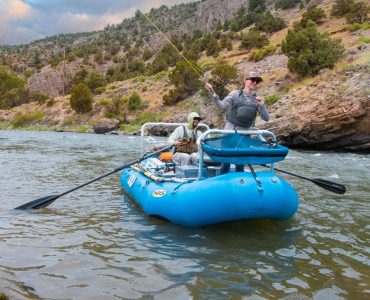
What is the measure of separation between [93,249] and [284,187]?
2790 millimetres

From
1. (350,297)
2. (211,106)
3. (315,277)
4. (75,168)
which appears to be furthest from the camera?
(211,106)

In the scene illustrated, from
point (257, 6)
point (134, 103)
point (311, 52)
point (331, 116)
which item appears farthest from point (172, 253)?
point (257, 6)

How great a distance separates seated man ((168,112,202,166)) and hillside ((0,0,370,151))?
1370 centimetres

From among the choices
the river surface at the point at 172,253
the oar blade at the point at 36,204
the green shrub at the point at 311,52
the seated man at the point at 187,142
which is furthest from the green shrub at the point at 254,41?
the oar blade at the point at 36,204

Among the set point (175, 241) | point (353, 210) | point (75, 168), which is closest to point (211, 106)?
point (75, 168)

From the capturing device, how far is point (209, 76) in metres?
36.1

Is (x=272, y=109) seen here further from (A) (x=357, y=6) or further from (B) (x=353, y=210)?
(A) (x=357, y=6)

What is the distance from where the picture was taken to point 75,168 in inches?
521

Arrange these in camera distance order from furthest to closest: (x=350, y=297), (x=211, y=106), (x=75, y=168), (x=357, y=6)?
(x=357, y=6) < (x=211, y=106) < (x=75, y=168) < (x=350, y=297)

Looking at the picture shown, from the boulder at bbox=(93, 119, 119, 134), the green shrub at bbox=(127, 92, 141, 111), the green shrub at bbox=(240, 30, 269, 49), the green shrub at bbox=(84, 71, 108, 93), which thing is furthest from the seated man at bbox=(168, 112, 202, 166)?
the green shrub at bbox=(84, 71, 108, 93)

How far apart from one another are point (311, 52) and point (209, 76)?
9.48m

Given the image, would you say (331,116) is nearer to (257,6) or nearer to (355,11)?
(355,11)

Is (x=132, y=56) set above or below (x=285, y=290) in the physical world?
above

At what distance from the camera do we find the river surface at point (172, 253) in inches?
166
